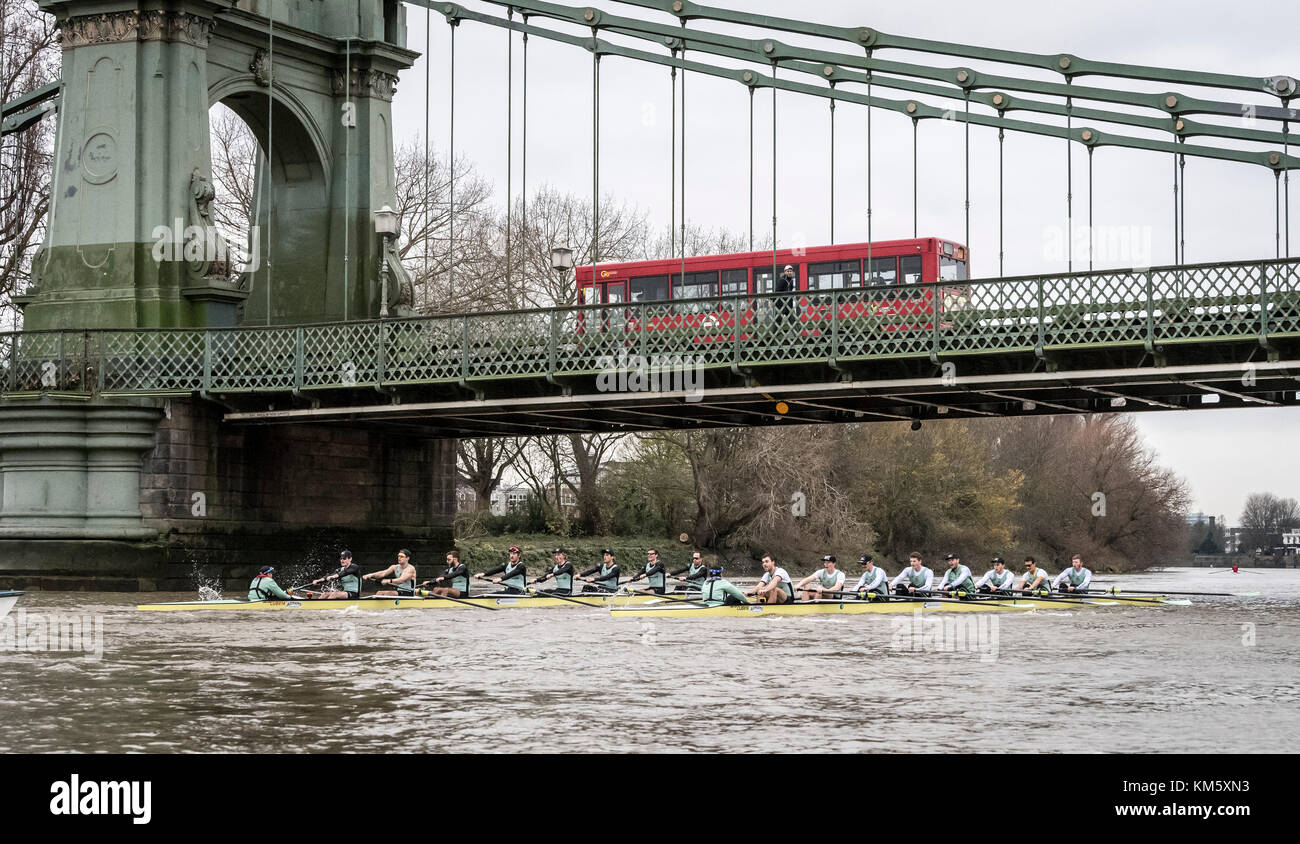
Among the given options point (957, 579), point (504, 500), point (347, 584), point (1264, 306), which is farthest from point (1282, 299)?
point (504, 500)

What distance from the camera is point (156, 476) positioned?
33906 millimetres

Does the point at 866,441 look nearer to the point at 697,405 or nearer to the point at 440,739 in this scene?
the point at 697,405

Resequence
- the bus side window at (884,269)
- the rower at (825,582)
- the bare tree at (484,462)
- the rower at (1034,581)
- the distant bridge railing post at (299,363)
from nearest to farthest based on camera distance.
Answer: the rower at (825,582), the rower at (1034,581), the distant bridge railing post at (299,363), the bus side window at (884,269), the bare tree at (484,462)

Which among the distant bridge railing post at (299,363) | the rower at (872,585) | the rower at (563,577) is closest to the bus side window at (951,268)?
the rower at (872,585)

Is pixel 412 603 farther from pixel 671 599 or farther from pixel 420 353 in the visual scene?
pixel 420 353

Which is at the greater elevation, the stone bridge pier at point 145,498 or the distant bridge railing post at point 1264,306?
the distant bridge railing post at point 1264,306

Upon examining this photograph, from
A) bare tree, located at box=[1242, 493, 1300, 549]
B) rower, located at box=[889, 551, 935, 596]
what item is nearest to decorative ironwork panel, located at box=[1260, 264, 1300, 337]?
rower, located at box=[889, 551, 935, 596]

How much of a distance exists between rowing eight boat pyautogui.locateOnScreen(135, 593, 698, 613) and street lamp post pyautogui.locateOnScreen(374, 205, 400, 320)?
31.0 ft

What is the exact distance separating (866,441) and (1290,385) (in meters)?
32.7

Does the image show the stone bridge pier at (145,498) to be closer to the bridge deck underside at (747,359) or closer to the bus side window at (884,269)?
the bridge deck underside at (747,359)

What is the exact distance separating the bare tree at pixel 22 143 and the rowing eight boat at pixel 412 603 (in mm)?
14556

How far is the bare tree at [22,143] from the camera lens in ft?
132

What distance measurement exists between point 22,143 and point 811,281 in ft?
64.0

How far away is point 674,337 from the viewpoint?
99.8 ft
